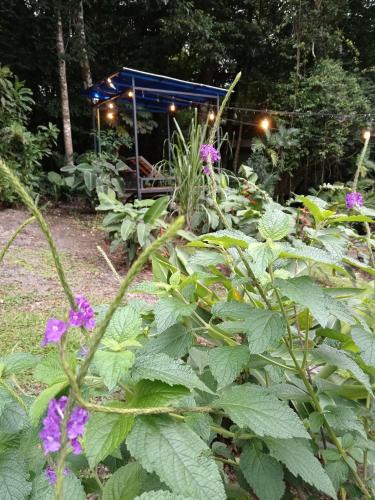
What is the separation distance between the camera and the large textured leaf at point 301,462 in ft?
2.09

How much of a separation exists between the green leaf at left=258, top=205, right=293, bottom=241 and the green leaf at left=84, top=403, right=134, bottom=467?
421mm

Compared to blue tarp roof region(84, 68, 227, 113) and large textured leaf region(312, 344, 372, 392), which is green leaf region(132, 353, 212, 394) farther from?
blue tarp roof region(84, 68, 227, 113)

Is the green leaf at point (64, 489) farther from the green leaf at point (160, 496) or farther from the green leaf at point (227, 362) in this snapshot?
the green leaf at point (227, 362)

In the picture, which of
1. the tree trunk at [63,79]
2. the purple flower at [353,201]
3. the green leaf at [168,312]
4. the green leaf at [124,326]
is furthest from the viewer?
the tree trunk at [63,79]

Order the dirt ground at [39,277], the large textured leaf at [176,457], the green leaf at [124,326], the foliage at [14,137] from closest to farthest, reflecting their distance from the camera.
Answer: the large textured leaf at [176,457]
the green leaf at [124,326]
the dirt ground at [39,277]
the foliage at [14,137]

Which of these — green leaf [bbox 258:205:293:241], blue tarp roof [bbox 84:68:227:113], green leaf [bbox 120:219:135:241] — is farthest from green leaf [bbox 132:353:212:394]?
blue tarp roof [bbox 84:68:227:113]

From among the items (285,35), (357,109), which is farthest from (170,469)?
(285,35)

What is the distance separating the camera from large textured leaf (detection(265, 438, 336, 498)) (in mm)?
637

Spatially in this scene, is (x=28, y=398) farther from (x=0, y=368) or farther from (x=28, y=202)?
(x=28, y=202)

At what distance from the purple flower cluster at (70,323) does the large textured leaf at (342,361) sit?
1.72 feet

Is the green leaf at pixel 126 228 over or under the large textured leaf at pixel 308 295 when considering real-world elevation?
under

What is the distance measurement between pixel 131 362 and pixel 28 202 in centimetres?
27

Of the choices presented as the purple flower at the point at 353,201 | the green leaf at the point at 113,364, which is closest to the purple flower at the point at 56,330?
the green leaf at the point at 113,364

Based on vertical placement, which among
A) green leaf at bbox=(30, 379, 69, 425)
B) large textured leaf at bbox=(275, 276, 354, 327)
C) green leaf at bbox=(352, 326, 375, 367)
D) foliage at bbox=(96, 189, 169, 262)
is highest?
large textured leaf at bbox=(275, 276, 354, 327)
